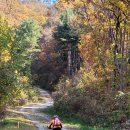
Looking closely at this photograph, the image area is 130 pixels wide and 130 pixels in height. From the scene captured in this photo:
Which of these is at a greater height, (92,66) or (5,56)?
(5,56)

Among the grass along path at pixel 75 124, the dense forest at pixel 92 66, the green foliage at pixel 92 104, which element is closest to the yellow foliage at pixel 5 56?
the dense forest at pixel 92 66

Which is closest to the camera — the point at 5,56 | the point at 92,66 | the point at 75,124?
the point at 5,56

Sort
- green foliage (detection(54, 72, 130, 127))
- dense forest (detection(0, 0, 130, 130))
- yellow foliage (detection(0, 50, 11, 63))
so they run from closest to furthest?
dense forest (detection(0, 0, 130, 130)) < yellow foliage (detection(0, 50, 11, 63)) < green foliage (detection(54, 72, 130, 127))

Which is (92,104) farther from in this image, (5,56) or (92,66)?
(92,66)

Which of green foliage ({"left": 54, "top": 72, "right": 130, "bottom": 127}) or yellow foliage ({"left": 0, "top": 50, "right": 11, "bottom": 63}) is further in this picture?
green foliage ({"left": 54, "top": 72, "right": 130, "bottom": 127})

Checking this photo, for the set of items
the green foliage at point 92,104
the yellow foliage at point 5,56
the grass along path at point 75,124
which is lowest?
the grass along path at point 75,124

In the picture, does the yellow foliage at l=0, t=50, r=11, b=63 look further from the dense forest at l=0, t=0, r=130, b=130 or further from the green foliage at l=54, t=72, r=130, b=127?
the green foliage at l=54, t=72, r=130, b=127

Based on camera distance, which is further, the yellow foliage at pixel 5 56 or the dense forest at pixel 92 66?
the yellow foliage at pixel 5 56

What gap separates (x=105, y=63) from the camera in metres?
39.0

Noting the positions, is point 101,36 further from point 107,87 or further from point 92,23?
point 107,87

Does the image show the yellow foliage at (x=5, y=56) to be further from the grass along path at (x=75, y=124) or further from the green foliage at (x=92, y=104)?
the green foliage at (x=92, y=104)

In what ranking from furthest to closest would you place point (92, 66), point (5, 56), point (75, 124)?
1. point (92, 66)
2. point (75, 124)
3. point (5, 56)

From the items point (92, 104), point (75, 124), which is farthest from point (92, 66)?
point (75, 124)

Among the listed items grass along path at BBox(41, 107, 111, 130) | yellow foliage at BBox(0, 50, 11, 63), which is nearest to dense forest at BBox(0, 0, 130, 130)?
yellow foliage at BBox(0, 50, 11, 63)
